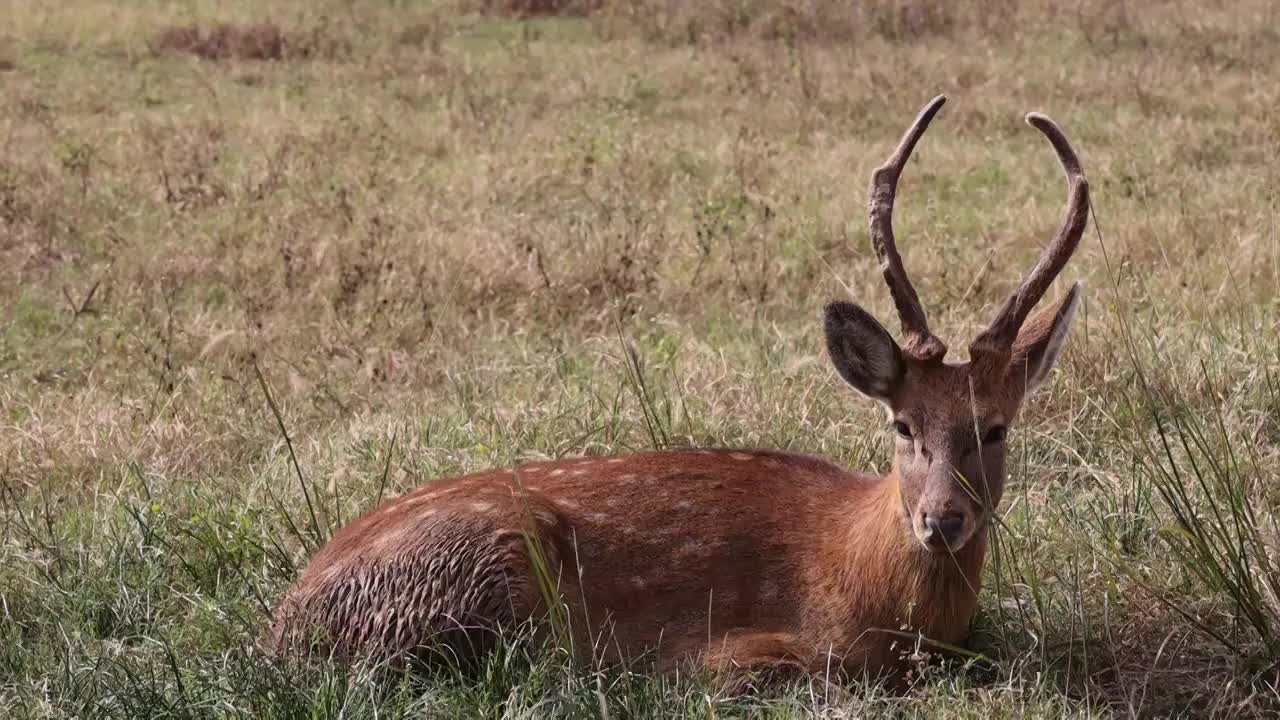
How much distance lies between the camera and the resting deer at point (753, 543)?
13.8ft

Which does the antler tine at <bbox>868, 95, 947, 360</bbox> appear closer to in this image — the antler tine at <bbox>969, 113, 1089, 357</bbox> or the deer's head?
the deer's head

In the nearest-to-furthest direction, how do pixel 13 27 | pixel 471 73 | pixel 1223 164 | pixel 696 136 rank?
pixel 1223 164, pixel 696 136, pixel 471 73, pixel 13 27

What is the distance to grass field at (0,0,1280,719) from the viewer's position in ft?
14.6

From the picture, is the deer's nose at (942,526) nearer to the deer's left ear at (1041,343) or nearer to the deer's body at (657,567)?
the deer's body at (657,567)

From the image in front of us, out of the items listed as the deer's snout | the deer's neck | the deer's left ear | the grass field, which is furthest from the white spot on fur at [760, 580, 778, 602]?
the deer's left ear

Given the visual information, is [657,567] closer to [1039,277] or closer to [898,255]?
[898,255]

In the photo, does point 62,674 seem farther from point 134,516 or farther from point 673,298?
point 673,298

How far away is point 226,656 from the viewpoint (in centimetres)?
414

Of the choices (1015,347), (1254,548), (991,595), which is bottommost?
(991,595)

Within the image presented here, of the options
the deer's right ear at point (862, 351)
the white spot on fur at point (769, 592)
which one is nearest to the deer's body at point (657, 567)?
the white spot on fur at point (769, 592)

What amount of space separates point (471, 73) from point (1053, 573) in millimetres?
10134

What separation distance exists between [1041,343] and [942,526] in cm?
60

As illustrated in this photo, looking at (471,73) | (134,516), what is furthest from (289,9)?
(134,516)

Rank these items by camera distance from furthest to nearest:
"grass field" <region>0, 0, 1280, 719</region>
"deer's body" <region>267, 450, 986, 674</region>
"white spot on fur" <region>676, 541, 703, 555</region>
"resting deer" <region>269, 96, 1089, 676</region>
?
1. "white spot on fur" <region>676, 541, 703, 555</region>
2. "grass field" <region>0, 0, 1280, 719</region>
3. "deer's body" <region>267, 450, 986, 674</region>
4. "resting deer" <region>269, 96, 1089, 676</region>
